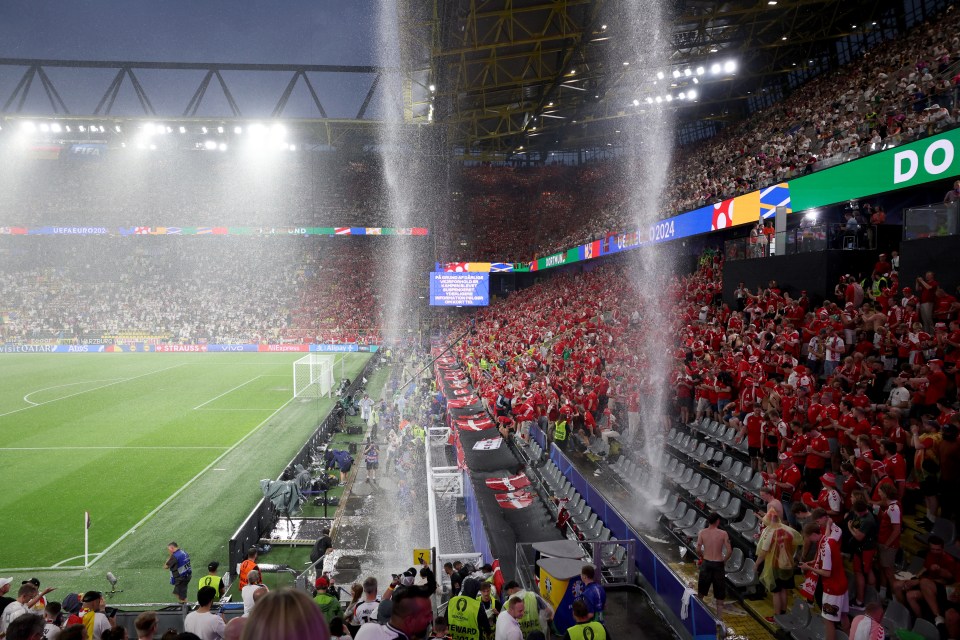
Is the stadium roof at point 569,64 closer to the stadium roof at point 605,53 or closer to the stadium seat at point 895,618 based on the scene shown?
the stadium roof at point 605,53

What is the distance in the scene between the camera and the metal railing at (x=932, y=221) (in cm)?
975

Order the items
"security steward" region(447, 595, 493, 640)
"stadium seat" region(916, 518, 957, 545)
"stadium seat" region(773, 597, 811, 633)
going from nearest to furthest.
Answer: "security steward" region(447, 595, 493, 640)
"stadium seat" region(773, 597, 811, 633)
"stadium seat" region(916, 518, 957, 545)

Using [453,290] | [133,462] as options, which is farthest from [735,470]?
[453,290]

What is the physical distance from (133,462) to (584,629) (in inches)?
648

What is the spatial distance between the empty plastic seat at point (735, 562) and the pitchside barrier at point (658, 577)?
1145 mm

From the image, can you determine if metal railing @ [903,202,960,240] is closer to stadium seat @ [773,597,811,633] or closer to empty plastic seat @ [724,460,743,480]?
empty plastic seat @ [724,460,743,480]

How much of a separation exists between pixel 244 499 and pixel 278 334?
3381 cm

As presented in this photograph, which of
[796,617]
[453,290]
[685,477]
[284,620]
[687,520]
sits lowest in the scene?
[796,617]

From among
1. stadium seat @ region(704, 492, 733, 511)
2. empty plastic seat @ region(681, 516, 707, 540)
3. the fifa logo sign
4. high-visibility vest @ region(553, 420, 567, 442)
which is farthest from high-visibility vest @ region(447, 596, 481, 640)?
the fifa logo sign

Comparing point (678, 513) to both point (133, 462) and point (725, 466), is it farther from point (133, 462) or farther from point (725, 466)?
point (133, 462)

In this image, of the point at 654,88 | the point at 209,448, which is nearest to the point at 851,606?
the point at 209,448

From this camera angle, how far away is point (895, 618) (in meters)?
5.57

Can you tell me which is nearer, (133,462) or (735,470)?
(735,470)

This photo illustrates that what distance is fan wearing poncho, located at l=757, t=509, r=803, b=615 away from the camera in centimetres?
638
